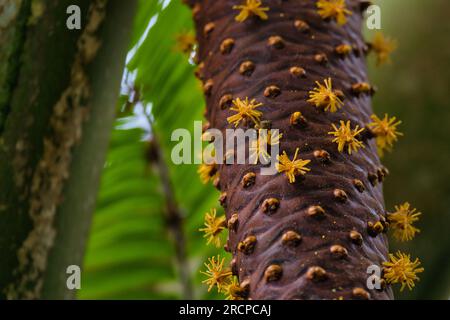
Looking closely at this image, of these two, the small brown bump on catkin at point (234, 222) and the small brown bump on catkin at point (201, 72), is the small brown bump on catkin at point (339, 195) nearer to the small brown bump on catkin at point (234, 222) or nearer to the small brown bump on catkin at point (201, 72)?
the small brown bump on catkin at point (234, 222)

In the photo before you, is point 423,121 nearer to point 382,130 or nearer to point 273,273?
point 382,130

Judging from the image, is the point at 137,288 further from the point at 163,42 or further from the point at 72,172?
the point at 72,172

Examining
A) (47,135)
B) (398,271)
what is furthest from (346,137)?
(47,135)

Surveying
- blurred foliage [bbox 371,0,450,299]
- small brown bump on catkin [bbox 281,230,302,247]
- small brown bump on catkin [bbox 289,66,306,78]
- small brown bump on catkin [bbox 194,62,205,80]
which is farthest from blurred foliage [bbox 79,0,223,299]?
small brown bump on catkin [bbox 281,230,302,247]

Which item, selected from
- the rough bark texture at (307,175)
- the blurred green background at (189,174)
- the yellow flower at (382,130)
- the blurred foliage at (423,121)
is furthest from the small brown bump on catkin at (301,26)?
the blurred foliage at (423,121)
